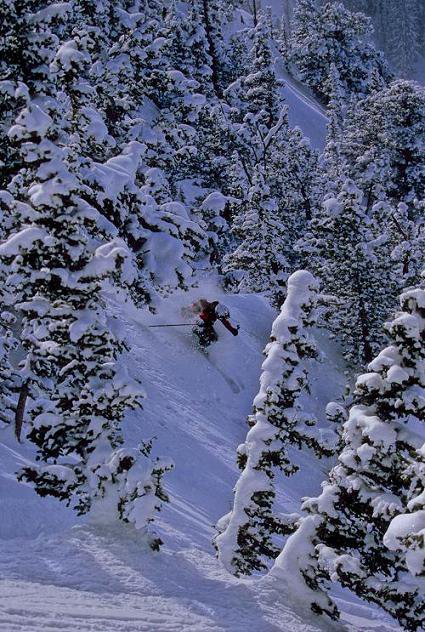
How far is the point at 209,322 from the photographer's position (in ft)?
84.1

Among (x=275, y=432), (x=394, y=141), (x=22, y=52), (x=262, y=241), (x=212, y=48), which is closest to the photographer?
(x=275, y=432)

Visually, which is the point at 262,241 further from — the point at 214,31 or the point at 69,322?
the point at 214,31

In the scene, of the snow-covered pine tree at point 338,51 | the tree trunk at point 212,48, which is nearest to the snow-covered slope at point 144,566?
the tree trunk at point 212,48

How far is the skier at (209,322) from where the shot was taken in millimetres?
25641

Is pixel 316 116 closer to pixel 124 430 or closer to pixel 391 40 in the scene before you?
pixel 391 40

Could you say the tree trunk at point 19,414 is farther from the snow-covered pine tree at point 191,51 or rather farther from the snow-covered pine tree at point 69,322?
the snow-covered pine tree at point 191,51

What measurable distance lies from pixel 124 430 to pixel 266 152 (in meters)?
22.3

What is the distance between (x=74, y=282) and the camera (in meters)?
10.0

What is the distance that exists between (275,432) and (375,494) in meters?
2.28

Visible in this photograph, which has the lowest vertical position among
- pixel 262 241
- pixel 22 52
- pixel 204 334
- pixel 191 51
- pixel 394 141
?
pixel 204 334

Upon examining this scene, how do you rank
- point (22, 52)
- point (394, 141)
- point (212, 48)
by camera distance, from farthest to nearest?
point (394, 141), point (212, 48), point (22, 52)

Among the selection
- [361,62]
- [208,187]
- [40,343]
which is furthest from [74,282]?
[361,62]

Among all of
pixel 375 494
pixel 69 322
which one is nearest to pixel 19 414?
pixel 69 322

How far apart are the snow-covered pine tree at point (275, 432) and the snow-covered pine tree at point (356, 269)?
14.9 metres
